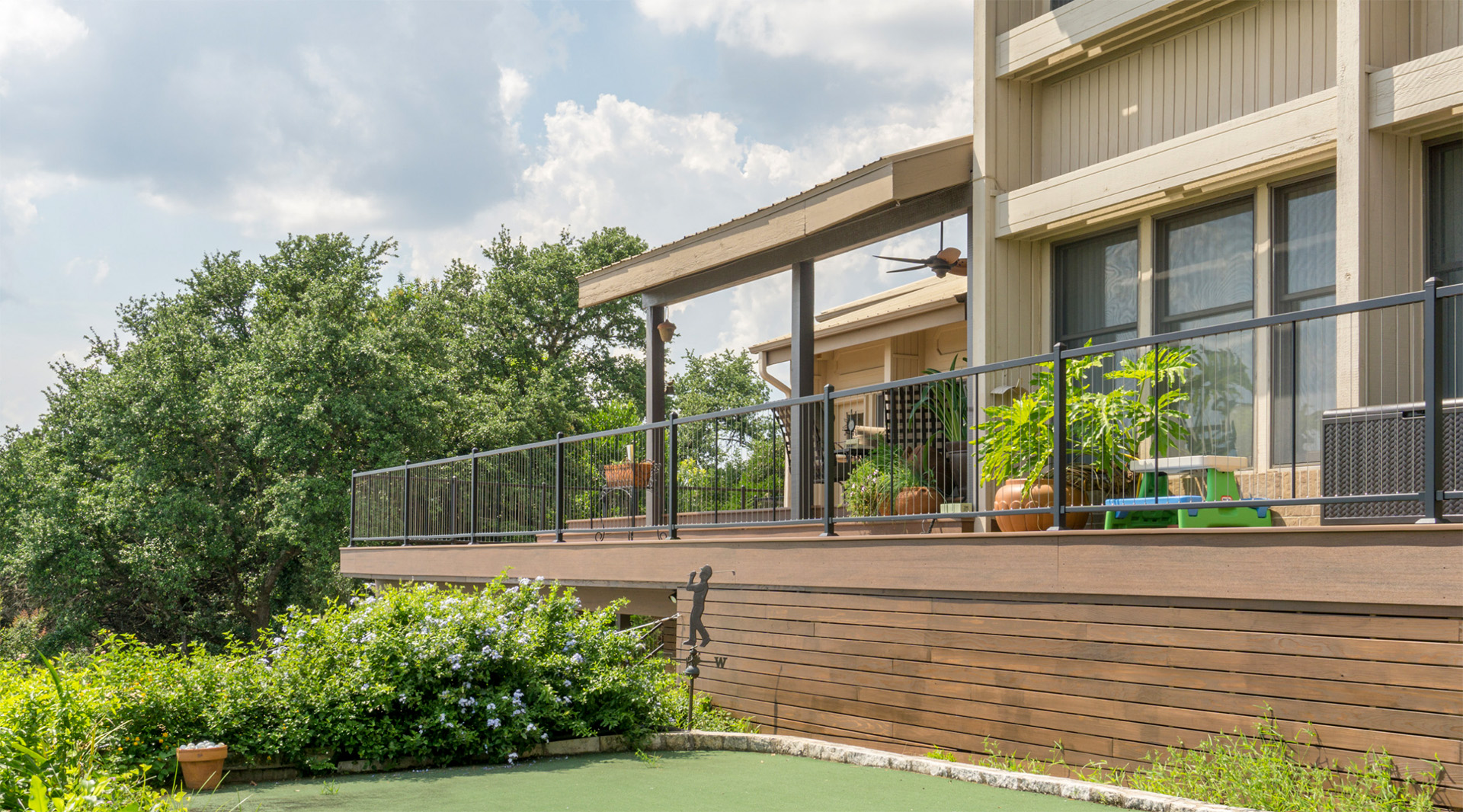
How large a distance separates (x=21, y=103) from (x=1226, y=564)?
3618 cm

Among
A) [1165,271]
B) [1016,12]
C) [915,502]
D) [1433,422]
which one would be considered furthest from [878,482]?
[1016,12]

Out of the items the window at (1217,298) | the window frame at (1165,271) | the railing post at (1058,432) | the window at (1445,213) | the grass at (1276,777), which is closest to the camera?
the grass at (1276,777)

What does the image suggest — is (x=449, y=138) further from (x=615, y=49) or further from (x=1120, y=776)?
(x=1120, y=776)

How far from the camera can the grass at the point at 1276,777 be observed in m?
4.85

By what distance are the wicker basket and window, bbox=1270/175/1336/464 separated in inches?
239

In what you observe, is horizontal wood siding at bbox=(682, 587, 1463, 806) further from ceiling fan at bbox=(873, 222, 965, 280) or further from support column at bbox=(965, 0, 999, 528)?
ceiling fan at bbox=(873, 222, 965, 280)

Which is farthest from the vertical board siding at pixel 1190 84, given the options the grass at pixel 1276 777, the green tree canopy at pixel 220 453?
the green tree canopy at pixel 220 453

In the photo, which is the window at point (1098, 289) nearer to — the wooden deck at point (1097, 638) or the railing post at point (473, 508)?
the wooden deck at point (1097, 638)

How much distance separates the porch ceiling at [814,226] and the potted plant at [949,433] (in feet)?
5.80

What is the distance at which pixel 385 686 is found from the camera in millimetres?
7539

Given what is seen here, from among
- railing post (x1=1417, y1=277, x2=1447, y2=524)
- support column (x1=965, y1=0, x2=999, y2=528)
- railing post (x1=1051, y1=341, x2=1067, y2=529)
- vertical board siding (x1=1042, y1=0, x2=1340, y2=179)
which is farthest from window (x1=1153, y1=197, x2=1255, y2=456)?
railing post (x1=1417, y1=277, x2=1447, y2=524)

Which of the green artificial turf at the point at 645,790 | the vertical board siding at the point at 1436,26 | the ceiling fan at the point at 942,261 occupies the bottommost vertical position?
the green artificial turf at the point at 645,790

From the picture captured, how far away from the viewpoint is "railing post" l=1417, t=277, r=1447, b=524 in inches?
193

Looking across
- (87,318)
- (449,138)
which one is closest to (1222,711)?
(449,138)
